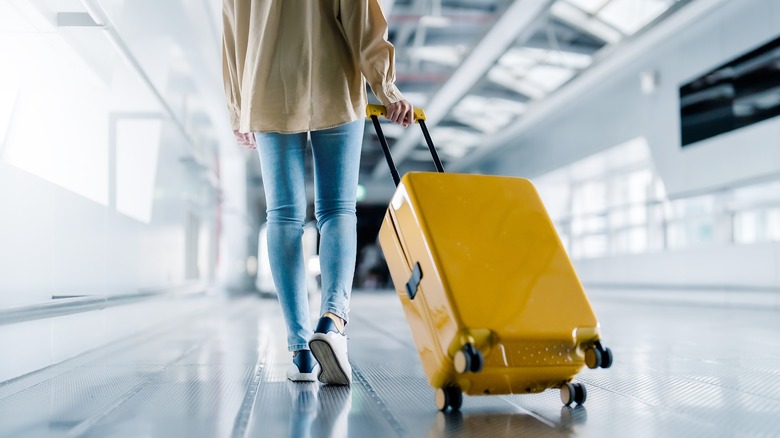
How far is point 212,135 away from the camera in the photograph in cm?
838

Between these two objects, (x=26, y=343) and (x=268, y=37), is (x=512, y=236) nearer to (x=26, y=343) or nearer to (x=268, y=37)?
(x=268, y=37)

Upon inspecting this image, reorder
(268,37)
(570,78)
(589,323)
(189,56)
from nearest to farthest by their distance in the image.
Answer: (589,323), (268,37), (189,56), (570,78)

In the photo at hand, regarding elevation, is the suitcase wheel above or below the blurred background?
below

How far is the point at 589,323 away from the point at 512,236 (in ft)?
0.86

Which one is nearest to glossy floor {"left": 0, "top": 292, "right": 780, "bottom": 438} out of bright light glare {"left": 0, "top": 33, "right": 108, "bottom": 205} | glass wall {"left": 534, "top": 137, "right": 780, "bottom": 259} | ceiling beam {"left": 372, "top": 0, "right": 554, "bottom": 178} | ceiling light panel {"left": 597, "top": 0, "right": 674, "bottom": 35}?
bright light glare {"left": 0, "top": 33, "right": 108, "bottom": 205}

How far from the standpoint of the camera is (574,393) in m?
1.49

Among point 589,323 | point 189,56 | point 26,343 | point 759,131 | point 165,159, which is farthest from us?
point 759,131

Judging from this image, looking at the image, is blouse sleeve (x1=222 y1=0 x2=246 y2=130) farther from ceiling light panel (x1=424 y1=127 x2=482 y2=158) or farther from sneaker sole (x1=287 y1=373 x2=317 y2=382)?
ceiling light panel (x1=424 y1=127 x2=482 y2=158)

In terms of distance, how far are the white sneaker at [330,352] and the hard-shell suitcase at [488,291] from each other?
25cm

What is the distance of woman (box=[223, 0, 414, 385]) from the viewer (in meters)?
1.79

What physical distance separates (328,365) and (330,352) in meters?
0.06

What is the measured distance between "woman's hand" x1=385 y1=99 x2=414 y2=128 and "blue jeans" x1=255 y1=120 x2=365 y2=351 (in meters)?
0.14

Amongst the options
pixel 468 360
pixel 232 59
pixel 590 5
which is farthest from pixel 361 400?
pixel 590 5

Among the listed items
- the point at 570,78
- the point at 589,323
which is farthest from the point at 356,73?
the point at 570,78
